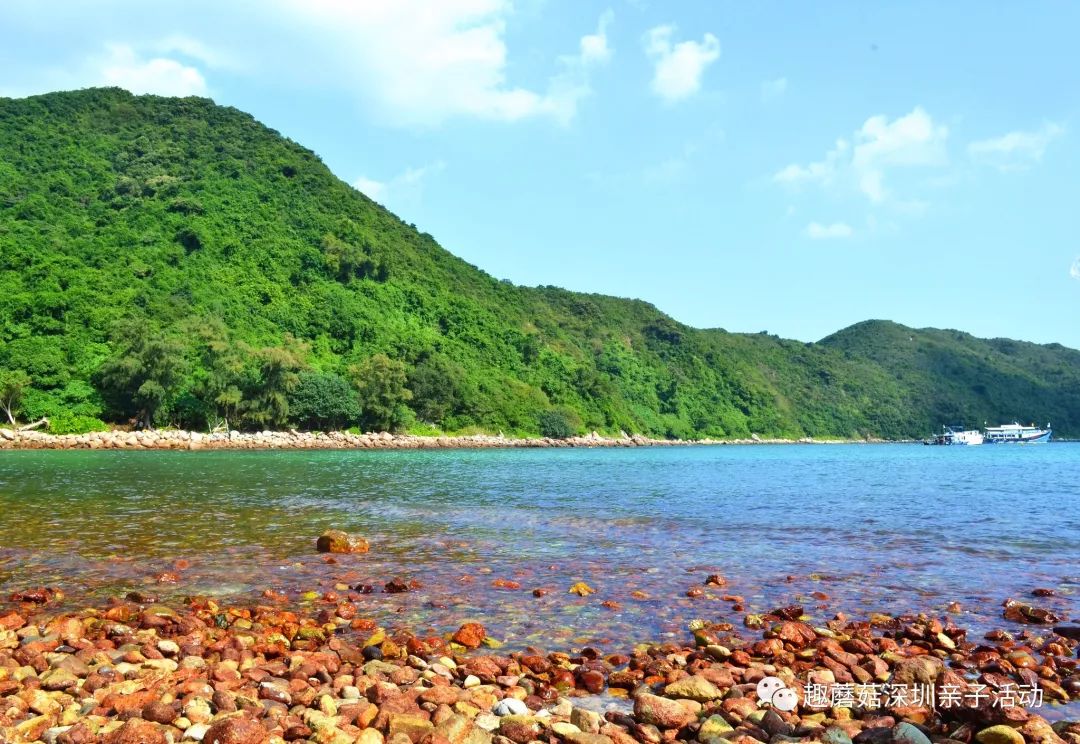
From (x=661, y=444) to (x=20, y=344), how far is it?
111 meters

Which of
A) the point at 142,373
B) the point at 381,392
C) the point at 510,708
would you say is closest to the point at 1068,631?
the point at 510,708

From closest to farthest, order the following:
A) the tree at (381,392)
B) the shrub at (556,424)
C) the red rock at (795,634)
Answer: the red rock at (795,634) < the tree at (381,392) < the shrub at (556,424)

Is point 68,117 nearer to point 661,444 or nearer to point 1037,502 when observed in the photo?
point 661,444

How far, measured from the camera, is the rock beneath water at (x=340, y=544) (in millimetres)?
14844

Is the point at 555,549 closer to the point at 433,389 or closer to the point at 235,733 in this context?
the point at 235,733

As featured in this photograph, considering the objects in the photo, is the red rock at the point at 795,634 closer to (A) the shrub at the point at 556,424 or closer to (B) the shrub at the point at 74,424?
(B) the shrub at the point at 74,424

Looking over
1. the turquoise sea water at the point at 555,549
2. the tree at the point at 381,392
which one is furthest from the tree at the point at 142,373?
the turquoise sea water at the point at 555,549

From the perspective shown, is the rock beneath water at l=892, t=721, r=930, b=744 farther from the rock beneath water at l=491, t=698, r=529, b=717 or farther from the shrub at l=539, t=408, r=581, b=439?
the shrub at l=539, t=408, r=581, b=439

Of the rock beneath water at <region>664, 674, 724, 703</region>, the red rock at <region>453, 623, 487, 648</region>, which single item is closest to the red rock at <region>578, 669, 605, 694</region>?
the rock beneath water at <region>664, 674, 724, 703</region>

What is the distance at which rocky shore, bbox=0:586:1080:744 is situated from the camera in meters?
5.80

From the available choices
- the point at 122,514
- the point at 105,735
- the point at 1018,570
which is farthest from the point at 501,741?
the point at 122,514

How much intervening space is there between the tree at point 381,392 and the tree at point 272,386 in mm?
11093

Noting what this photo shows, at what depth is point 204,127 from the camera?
154 meters

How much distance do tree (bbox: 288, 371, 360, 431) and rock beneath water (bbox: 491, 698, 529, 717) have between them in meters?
82.6
